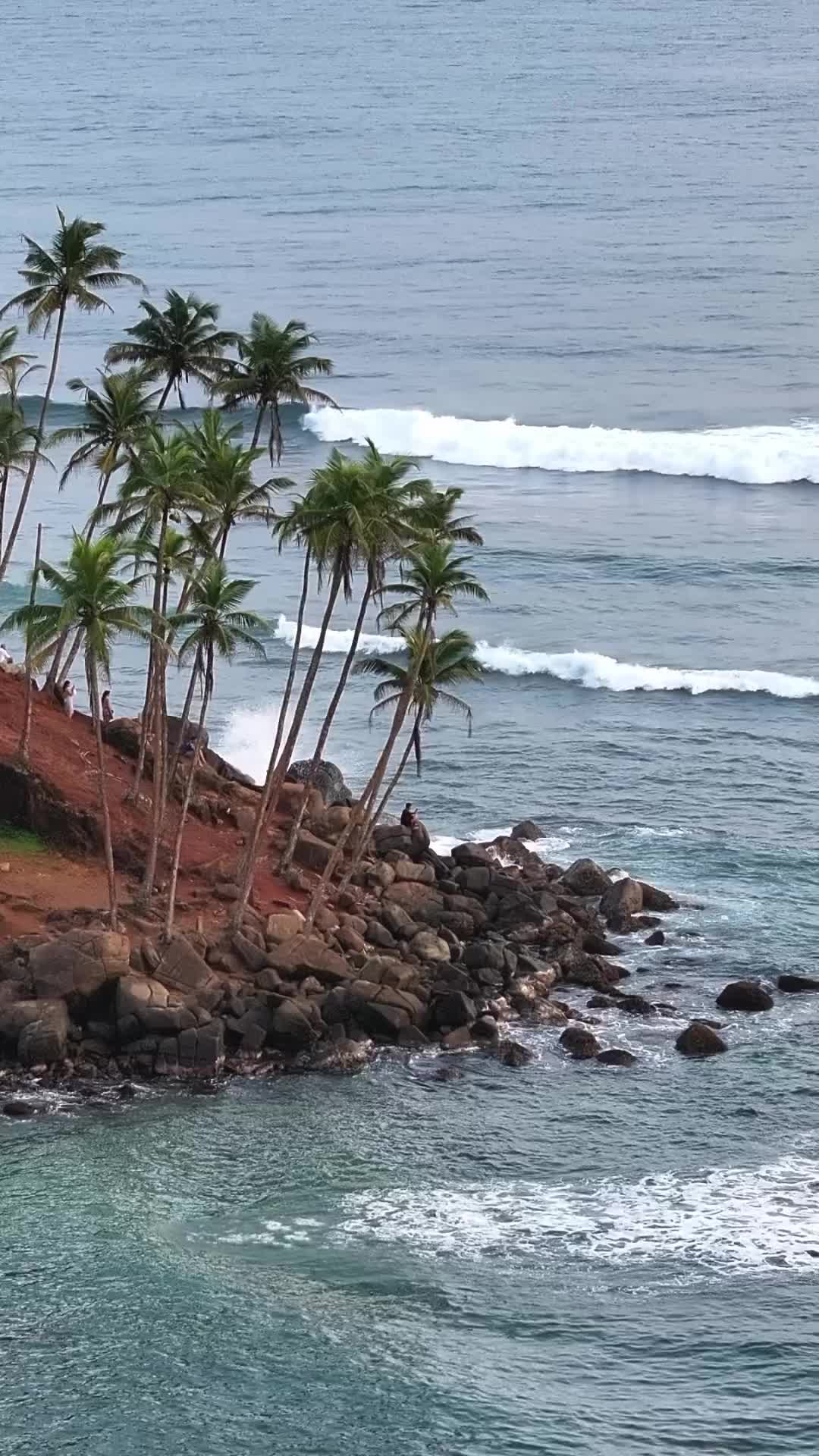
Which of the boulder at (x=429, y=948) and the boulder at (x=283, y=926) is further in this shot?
the boulder at (x=429, y=948)

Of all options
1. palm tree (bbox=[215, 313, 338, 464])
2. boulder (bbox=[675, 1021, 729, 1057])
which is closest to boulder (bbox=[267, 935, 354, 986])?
boulder (bbox=[675, 1021, 729, 1057])

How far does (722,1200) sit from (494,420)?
8194cm

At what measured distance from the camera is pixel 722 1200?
49875 millimetres

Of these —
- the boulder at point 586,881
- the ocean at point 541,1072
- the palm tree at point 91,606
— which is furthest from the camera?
the boulder at point 586,881

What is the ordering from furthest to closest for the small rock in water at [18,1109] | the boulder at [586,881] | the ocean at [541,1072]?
the boulder at [586,881], the small rock in water at [18,1109], the ocean at [541,1072]

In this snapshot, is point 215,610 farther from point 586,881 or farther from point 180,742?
point 586,881

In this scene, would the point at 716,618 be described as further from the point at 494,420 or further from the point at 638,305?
the point at 638,305

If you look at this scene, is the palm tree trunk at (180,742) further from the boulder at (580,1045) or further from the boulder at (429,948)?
the boulder at (580,1045)

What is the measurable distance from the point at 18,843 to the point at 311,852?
350 inches

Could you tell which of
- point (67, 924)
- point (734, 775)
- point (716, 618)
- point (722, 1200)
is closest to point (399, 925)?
point (67, 924)

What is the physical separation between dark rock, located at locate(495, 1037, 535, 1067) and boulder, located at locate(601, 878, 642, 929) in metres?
9.02

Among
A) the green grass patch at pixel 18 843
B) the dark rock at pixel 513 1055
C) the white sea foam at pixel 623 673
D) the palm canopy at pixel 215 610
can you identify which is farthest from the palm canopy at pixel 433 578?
the white sea foam at pixel 623 673

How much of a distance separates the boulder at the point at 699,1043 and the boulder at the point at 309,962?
30.3ft

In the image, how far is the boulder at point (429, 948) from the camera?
6103 cm
